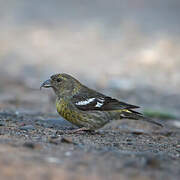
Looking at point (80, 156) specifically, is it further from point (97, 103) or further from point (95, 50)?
Answer: point (95, 50)

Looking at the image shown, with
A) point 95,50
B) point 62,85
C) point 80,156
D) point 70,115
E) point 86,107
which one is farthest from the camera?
point 95,50

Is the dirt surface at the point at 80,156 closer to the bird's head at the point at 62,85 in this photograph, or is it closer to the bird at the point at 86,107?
the bird at the point at 86,107

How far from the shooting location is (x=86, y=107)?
7688 millimetres

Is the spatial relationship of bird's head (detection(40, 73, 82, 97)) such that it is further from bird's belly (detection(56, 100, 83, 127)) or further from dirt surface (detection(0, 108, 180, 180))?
dirt surface (detection(0, 108, 180, 180))

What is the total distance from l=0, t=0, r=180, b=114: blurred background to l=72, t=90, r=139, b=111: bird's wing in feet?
8.71

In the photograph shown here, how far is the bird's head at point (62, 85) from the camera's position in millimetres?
7980

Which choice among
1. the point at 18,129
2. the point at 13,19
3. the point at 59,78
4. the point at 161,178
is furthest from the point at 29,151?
the point at 13,19

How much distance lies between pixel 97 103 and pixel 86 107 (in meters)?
0.21

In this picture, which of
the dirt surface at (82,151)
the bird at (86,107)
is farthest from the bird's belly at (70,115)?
the dirt surface at (82,151)

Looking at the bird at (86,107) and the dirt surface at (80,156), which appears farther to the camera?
the bird at (86,107)

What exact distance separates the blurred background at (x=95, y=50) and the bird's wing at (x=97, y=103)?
2.66 m

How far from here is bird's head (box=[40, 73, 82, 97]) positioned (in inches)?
314

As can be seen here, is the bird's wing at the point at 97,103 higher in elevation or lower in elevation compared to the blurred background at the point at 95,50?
lower

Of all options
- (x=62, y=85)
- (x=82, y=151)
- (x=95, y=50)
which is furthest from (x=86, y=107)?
(x=95, y=50)
